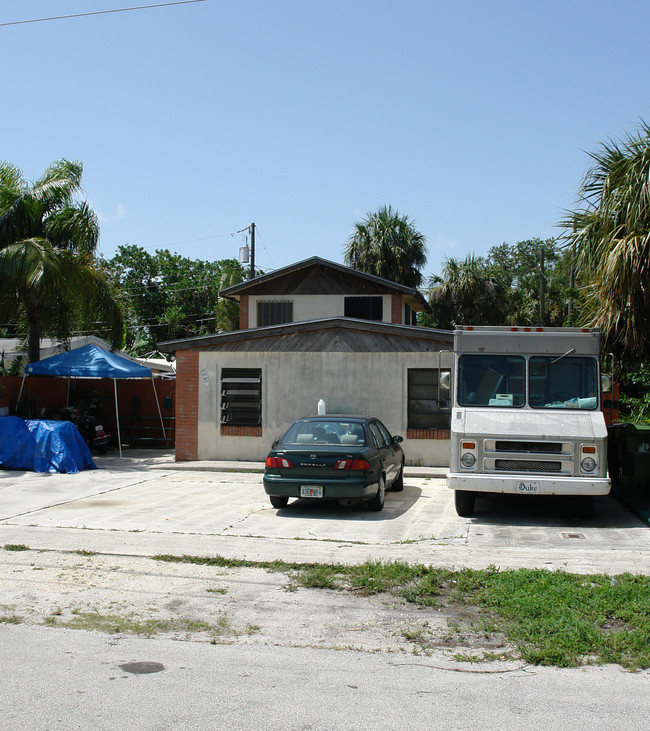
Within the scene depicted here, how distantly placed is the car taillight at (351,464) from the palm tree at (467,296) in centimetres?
2533

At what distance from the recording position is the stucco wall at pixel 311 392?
55.8 ft

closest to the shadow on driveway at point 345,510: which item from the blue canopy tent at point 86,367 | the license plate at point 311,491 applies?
the license plate at point 311,491

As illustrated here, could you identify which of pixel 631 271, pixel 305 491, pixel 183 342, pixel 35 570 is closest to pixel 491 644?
pixel 35 570

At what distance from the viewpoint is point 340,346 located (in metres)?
17.3

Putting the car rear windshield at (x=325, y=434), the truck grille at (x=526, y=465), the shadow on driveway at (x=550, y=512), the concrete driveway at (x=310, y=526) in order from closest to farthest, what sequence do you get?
the concrete driveway at (x=310, y=526) < the truck grille at (x=526, y=465) < the shadow on driveway at (x=550, y=512) < the car rear windshield at (x=325, y=434)

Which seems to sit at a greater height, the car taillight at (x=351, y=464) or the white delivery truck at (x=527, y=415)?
the white delivery truck at (x=527, y=415)

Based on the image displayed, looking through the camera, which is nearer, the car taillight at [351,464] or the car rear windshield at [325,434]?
the car taillight at [351,464]

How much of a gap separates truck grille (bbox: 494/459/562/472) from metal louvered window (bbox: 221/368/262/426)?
7.95m

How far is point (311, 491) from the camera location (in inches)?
446

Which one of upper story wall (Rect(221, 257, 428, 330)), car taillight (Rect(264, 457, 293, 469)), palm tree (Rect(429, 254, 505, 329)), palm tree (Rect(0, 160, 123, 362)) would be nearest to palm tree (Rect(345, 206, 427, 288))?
palm tree (Rect(429, 254, 505, 329))

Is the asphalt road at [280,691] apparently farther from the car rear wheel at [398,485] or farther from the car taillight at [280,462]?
the car rear wheel at [398,485]

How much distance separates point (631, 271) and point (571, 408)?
7.25ft

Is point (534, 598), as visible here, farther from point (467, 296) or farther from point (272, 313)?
point (467, 296)

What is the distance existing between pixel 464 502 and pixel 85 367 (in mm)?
11400
